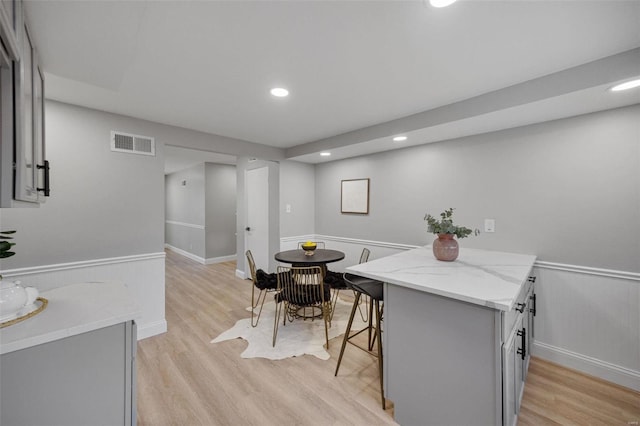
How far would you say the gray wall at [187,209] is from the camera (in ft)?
20.8

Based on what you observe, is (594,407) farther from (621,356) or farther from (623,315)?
(623,315)

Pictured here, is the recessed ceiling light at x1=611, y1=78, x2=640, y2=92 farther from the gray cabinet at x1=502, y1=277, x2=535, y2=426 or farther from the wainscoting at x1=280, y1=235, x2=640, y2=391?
the gray cabinet at x1=502, y1=277, x2=535, y2=426

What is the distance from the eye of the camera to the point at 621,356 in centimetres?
205

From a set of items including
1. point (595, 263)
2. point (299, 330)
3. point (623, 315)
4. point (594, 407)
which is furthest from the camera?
point (299, 330)

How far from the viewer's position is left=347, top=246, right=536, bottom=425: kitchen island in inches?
52.4

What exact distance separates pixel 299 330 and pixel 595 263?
2738 millimetres

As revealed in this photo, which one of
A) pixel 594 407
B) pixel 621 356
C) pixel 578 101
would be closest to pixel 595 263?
pixel 621 356

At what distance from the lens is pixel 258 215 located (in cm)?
459

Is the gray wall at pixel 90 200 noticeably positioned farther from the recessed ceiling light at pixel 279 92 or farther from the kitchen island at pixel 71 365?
the recessed ceiling light at pixel 279 92

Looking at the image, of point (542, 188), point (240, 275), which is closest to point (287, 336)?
point (240, 275)

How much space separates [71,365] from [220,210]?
216 inches

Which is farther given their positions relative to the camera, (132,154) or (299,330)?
(299,330)

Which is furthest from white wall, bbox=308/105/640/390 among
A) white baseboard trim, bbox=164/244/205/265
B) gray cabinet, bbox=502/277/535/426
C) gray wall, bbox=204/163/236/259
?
Result: white baseboard trim, bbox=164/244/205/265

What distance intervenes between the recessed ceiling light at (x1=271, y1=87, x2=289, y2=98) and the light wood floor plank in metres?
2.31
